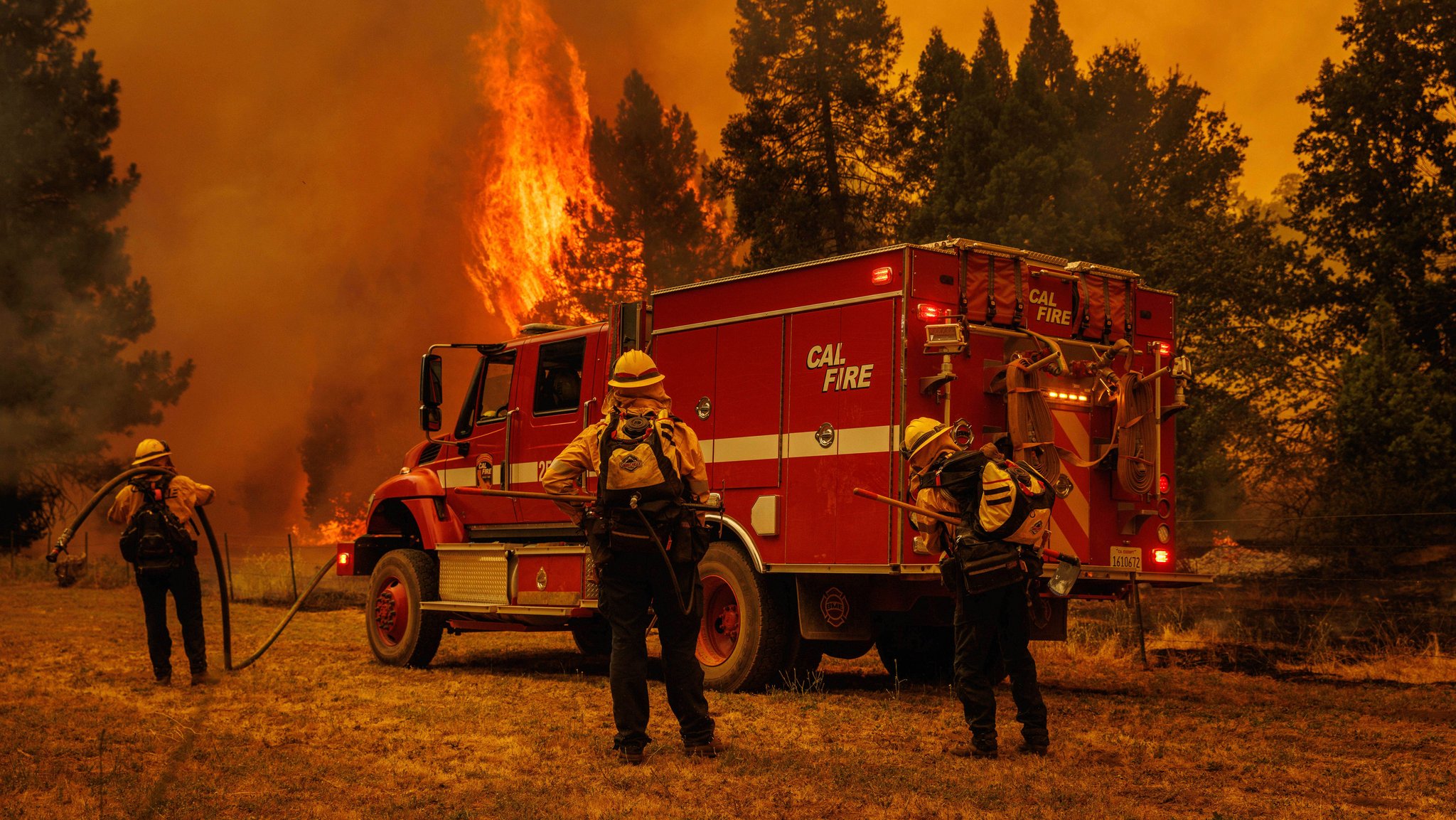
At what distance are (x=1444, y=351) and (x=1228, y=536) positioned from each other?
25.7ft

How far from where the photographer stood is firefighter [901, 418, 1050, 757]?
276 inches

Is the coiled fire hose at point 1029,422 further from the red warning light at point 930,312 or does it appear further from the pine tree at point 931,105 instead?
the pine tree at point 931,105

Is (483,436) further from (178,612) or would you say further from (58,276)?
(58,276)

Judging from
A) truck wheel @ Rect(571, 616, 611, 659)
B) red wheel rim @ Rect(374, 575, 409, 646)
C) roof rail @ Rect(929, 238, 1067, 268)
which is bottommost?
truck wheel @ Rect(571, 616, 611, 659)

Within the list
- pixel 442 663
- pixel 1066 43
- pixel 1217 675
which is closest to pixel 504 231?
pixel 1066 43

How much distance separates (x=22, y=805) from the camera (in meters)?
5.59

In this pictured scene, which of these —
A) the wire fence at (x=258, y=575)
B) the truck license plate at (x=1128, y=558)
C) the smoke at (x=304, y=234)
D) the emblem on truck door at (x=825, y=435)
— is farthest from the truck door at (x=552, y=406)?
the smoke at (x=304, y=234)

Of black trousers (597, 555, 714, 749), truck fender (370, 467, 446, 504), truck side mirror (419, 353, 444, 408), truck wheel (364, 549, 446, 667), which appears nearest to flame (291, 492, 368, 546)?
truck fender (370, 467, 446, 504)

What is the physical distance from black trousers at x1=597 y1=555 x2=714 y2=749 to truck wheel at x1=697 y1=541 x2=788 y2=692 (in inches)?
88.3

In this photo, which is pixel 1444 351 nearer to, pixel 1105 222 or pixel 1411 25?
pixel 1411 25

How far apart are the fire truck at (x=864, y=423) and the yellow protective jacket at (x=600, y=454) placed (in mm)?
1683

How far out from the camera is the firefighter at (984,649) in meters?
7.00

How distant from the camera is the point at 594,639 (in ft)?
41.6

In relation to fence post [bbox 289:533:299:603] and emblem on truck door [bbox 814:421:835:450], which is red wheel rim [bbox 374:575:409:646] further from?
fence post [bbox 289:533:299:603]
